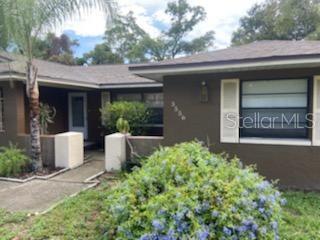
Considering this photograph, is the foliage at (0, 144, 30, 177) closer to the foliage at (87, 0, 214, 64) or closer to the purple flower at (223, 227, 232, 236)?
the purple flower at (223, 227, 232, 236)

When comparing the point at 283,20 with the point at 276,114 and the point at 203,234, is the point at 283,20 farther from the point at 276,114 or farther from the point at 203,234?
the point at 203,234

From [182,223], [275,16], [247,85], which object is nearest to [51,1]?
[247,85]

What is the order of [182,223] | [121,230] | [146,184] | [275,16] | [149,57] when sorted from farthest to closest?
[149,57]
[275,16]
[146,184]
[121,230]
[182,223]

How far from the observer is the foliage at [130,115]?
981 cm

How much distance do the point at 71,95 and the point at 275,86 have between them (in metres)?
9.28

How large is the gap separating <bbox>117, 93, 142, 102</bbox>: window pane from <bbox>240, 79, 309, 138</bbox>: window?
19.4ft

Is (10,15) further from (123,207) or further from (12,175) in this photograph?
(123,207)

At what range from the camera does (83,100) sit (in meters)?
12.6

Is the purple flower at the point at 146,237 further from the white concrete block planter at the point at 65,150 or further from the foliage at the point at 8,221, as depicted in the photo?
the white concrete block planter at the point at 65,150

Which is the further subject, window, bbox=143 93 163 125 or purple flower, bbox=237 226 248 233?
window, bbox=143 93 163 125

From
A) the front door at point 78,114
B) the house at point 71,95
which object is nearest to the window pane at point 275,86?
the house at point 71,95

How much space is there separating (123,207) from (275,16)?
2556 cm

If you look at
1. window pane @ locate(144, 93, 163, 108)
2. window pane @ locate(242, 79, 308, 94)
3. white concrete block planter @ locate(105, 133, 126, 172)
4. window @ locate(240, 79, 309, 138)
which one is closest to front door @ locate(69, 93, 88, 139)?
window pane @ locate(144, 93, 163, 108)

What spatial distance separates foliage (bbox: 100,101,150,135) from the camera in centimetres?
981
